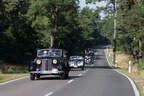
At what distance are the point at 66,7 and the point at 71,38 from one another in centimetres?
2668

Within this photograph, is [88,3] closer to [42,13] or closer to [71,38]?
[42,13]

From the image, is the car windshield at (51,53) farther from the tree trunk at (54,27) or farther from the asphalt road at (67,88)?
the tree trunk at (54,27)

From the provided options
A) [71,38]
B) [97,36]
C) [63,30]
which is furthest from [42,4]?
[97,36]

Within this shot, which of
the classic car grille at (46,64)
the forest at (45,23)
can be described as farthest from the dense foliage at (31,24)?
the classic car grille at (46,64)

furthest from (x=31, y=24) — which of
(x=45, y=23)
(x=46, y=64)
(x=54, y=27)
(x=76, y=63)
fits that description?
(x=46, y=64)

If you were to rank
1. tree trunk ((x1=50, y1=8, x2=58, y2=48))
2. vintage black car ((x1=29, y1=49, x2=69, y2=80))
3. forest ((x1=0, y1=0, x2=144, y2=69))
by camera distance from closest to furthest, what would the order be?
vintage black car ((x1=29, y1=49, x2=69, y2=80)) → forest ((x1=0, y1=0, x2=144, y2=69)) → tree trunk ((x1=50, y1=8, x2=58, y2=48))

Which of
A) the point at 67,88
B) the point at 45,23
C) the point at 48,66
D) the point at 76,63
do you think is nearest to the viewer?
the point at 67,88

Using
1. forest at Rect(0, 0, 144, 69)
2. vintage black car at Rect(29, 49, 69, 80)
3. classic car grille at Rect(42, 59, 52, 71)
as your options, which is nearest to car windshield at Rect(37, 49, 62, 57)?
vintage black car at Rect(29, 49, 69, 80)

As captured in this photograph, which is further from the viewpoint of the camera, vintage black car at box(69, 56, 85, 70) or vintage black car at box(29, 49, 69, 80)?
vintage black car at box(69, 56, 85, 70)

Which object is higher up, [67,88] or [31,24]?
[31,24]

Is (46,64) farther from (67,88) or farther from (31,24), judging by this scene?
(31,24)

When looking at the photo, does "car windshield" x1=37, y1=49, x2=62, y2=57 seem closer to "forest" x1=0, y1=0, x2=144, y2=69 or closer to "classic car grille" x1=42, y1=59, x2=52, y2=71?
"classic car grille" x1=42, y1=59, x2=52, y2=71

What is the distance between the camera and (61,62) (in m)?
24.9

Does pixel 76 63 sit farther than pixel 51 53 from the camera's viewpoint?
Yes
